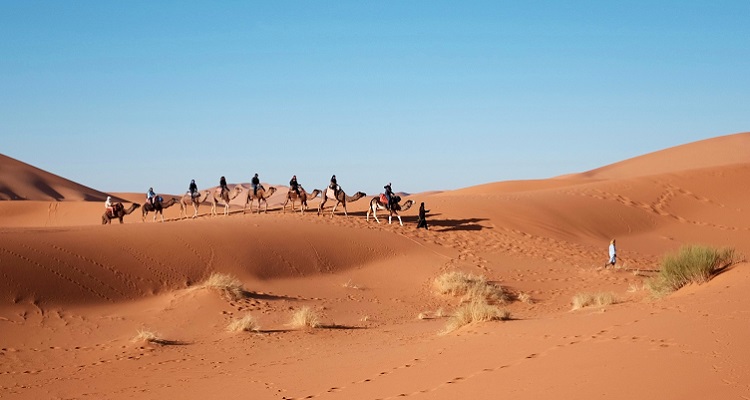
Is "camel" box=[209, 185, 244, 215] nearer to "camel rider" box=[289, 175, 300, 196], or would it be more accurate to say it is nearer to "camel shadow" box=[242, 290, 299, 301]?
"camel rider" box=[289, 175, 300, 196]

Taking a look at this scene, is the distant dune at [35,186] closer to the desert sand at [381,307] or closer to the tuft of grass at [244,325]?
the desert sand at [381,307]

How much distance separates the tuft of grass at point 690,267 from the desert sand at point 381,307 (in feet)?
Answer: 2.34

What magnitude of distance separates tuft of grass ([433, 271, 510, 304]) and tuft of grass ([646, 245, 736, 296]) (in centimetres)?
704

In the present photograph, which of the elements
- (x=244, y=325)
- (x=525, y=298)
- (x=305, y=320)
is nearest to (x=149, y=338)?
(x=244, y=325)

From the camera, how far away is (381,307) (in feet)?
77.6

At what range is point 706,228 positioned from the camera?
135ft

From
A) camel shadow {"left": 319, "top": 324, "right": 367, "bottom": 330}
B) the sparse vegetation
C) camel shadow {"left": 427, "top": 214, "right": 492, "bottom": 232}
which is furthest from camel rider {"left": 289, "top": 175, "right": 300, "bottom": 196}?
camel shadow {"left": 319, "top": 324, "right": 367, "bottom": 330}

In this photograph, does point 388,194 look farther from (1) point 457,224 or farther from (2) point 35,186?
(2) point 35,186

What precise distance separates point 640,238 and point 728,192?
1280cm

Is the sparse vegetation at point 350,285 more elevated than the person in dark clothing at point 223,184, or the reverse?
the person in dark clothing at point 223,184

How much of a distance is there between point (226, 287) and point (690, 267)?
1199cm

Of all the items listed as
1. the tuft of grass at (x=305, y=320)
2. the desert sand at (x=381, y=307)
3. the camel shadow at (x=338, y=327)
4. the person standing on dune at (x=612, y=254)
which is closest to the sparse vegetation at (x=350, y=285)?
the desert sand at (x=381, y=307)

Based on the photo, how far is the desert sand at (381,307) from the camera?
33.3 ft

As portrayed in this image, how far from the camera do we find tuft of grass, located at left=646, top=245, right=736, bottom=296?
644 inches
